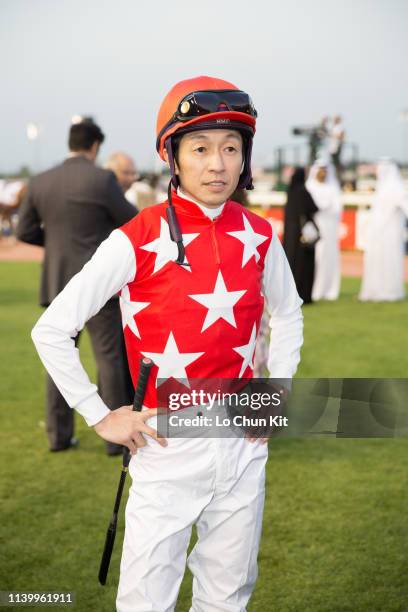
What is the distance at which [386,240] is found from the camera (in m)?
12.8

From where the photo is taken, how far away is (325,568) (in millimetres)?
3723

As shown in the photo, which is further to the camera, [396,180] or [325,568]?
[396,180]

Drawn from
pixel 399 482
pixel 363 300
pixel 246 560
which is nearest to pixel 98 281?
pixel 246 560

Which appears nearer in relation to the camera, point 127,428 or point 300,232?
point 127,428

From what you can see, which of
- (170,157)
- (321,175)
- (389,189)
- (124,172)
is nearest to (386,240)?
(389,189)

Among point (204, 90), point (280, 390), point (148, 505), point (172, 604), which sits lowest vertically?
point (172, 604)

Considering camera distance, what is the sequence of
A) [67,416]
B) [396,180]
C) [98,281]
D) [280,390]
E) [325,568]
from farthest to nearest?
1. [396,180]
2. [67,416]
3. [325,568]
4. [280,390]
5. [98,281]

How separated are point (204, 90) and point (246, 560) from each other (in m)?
1.35

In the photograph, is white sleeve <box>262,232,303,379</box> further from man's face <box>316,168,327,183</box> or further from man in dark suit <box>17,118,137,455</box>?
man's face <box>316,168,327,183</box>

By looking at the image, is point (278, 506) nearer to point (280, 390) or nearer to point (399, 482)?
point (399, 482)

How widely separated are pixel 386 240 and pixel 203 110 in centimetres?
1098

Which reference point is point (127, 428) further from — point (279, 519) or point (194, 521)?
point (279, 519)

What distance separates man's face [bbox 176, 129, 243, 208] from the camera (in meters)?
2.26

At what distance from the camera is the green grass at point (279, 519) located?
352cm
